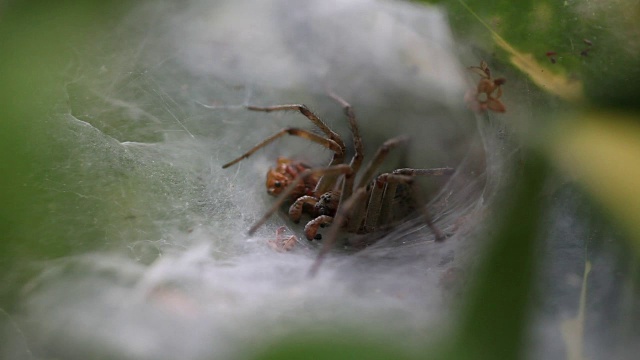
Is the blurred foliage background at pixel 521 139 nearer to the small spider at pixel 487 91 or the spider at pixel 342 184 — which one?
the small spider at pixel 487 91

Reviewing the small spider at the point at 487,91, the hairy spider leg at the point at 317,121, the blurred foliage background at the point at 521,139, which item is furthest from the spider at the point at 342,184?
the blurred foliage background at the point at 521,139

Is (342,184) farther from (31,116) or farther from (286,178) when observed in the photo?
(31,116)

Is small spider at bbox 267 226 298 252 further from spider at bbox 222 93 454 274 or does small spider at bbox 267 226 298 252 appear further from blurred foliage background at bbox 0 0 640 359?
blurred foliage background at bbox 0 0 640 359

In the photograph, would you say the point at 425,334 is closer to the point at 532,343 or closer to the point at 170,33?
the point at 532,343

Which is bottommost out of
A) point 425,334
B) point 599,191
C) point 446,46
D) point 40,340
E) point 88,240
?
point 40,340

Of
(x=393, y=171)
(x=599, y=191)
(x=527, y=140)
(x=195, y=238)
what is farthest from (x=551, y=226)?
(x=195, y=238)

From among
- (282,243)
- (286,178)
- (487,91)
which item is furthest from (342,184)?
(487,91)
